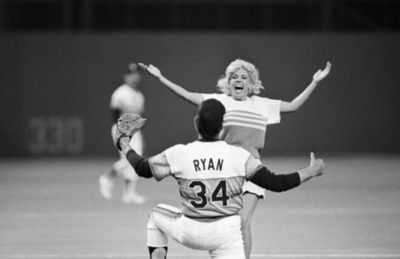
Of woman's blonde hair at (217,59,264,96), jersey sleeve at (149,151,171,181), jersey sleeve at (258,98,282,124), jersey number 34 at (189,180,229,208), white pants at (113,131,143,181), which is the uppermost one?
woman's blonde hair at (217,59,264,96)

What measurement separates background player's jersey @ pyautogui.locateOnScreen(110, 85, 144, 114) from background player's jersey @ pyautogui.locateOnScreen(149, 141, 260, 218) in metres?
9.59

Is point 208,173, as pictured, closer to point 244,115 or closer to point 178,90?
point 178,90

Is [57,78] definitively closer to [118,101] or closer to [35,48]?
[35,48]

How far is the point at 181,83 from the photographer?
1115 inches

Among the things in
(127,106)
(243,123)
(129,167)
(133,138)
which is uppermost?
(243,123)

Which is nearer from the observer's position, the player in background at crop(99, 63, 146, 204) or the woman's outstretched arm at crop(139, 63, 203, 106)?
the woman's outstretched arm at crop(139, 63, 203, 106)

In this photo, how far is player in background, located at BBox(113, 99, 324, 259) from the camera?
7.50 meters

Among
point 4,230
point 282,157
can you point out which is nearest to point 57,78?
point 282,157

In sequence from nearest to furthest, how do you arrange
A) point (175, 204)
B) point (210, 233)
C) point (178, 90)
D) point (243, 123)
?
1. point (210, 233)
2. point (178, 90)
3. point (243, 123)
4. point (175, 204)

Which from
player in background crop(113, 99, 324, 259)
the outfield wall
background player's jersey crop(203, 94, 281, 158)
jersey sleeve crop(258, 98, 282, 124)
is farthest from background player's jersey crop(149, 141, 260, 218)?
the outfield wall

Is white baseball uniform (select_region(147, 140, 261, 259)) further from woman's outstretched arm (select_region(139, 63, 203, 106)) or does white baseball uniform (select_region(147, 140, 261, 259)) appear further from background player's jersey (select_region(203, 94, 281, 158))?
background player's jersey (select_region(203, 94, 281, 158))

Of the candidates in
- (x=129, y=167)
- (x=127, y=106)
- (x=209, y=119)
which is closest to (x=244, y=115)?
(x=209, y=119)

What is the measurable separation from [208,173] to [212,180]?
6cm

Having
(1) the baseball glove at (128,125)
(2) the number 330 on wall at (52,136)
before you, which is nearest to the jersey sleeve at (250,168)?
(1) the baseball glove at (128,125)
